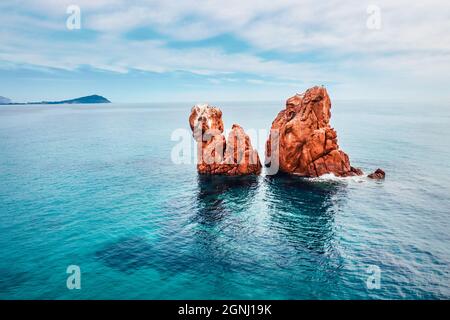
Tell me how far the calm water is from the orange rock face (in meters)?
6.46

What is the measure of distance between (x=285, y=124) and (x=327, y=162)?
17132mm

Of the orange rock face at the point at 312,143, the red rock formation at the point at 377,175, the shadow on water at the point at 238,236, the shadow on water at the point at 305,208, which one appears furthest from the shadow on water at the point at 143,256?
the red rock formation at the point at 377,175

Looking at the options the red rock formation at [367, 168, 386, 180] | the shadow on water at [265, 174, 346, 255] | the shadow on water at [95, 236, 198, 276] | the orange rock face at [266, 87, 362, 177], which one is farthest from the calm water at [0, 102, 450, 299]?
the orange rock face at [266, 87, 362, 177]

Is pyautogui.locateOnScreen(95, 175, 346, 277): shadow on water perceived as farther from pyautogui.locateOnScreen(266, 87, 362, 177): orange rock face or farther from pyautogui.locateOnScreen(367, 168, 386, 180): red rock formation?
pyautogui.locateOnScreen(367, 168, 386, 180): red rock formation

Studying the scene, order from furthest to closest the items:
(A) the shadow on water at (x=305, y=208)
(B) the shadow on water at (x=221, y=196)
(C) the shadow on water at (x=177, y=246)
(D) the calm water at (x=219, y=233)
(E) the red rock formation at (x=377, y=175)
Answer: (E) the red rock formation at (x=377, y=175) < (B) the shadow on water at (x=221, y=196) < (A) the shadow on water at (x=305, y=208) < (C) the shadow on water at (x=177, y=246) < (D) the calm water at (x=219, y=233)

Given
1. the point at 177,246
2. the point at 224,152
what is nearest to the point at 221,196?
the point at 224,152

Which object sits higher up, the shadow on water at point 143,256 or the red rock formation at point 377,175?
the red rock formation at point 377,175

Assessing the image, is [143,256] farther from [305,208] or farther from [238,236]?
[305,208]

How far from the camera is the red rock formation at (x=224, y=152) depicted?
104m

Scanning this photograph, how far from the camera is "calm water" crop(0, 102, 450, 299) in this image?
47562 mm

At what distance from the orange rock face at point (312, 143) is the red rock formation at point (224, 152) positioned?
10.1m

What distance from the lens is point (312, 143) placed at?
99.1 meters

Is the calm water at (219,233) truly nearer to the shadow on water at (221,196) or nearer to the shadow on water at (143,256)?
the shadow on water at (143,256)

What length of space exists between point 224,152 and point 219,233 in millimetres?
45595
